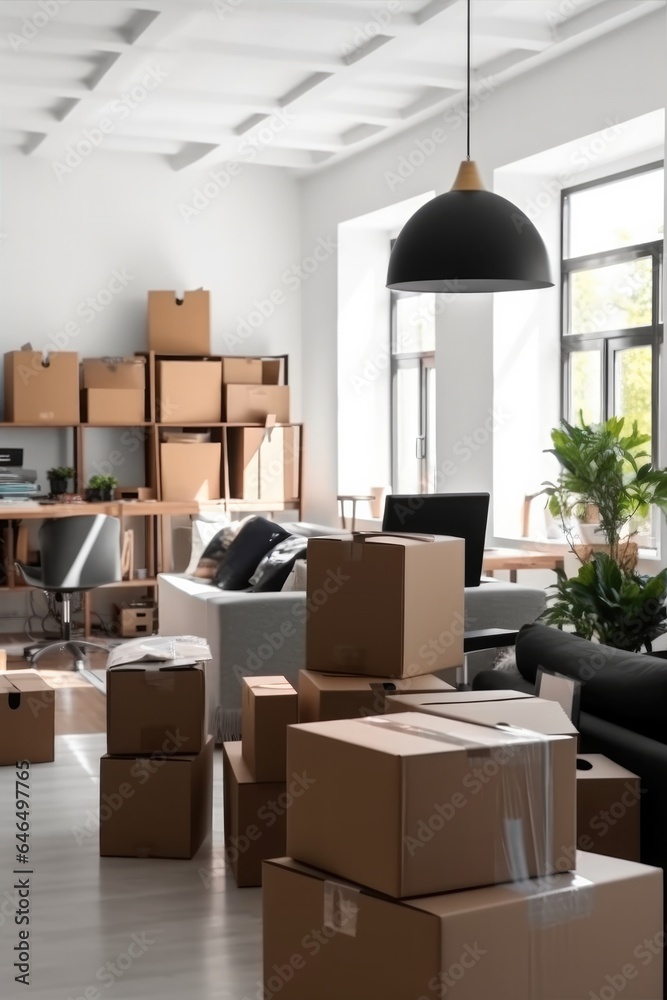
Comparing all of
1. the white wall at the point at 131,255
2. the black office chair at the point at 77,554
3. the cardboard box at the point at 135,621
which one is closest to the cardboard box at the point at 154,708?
the black office chair at the point at 77,554

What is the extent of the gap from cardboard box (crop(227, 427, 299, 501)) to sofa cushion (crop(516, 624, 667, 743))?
5214mm

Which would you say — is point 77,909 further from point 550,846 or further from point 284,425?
point 284,425

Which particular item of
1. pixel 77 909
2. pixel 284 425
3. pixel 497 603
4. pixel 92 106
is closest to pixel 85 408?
pixel 284 425

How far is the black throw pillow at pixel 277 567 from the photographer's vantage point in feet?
18.1

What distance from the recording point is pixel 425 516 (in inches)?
159

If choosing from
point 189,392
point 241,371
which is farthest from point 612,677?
point 241,371

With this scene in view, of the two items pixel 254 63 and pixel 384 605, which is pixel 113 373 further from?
pixel 384 605

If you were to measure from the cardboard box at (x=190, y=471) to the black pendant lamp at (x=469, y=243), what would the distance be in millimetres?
4607

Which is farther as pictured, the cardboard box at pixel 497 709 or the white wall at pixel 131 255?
the white wall at pixel 131 255

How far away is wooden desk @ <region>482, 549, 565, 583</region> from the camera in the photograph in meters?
5.98

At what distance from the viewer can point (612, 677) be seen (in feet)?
9.11

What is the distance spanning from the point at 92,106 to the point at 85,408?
2.07 m

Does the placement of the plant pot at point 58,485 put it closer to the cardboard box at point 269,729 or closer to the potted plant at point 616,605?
the potted plant at point 616,605

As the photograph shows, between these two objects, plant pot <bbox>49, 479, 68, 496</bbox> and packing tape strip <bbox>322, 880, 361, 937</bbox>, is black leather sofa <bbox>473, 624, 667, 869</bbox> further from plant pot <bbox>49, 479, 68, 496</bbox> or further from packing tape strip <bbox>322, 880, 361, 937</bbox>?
plant pot <bbox>49, 479, 68, 496</bbox>
